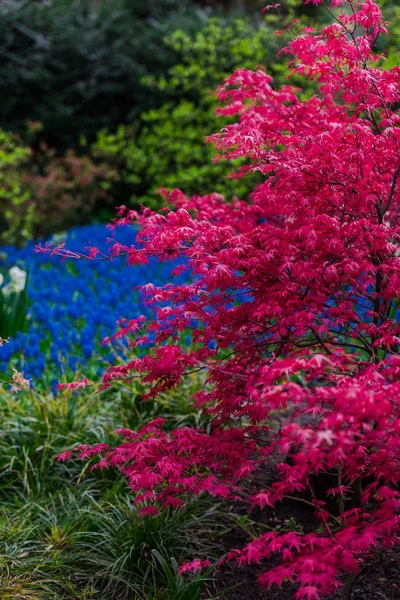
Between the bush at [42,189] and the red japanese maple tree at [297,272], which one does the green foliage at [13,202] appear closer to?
the bush at [42,189]

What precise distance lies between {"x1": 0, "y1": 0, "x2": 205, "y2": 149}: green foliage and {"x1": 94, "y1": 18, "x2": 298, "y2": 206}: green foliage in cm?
42

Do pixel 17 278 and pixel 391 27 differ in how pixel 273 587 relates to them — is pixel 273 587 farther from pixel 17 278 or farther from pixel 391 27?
pixel 391 27

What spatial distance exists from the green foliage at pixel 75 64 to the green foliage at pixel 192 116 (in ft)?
1.39

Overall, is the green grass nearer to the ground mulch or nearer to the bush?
the ground mulch

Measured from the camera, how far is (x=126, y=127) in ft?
35.8

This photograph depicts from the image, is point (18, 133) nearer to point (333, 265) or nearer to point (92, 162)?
point (92, 162)

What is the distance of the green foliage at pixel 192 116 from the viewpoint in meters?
9.70

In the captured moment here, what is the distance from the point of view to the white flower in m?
5.79

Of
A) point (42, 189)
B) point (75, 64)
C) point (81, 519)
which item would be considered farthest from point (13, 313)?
point (75, 64)

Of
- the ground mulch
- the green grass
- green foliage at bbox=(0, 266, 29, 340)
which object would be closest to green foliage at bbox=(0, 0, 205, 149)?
green foliage at bbox=(0, 266, 29, 340)

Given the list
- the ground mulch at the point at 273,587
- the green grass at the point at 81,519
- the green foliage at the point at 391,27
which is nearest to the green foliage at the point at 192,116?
the green foliage at the point at 391,27

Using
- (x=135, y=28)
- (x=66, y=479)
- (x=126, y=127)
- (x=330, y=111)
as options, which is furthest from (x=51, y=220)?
(x=330, y=111)

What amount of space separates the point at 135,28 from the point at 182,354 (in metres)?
9.67

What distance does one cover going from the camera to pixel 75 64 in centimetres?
1086
